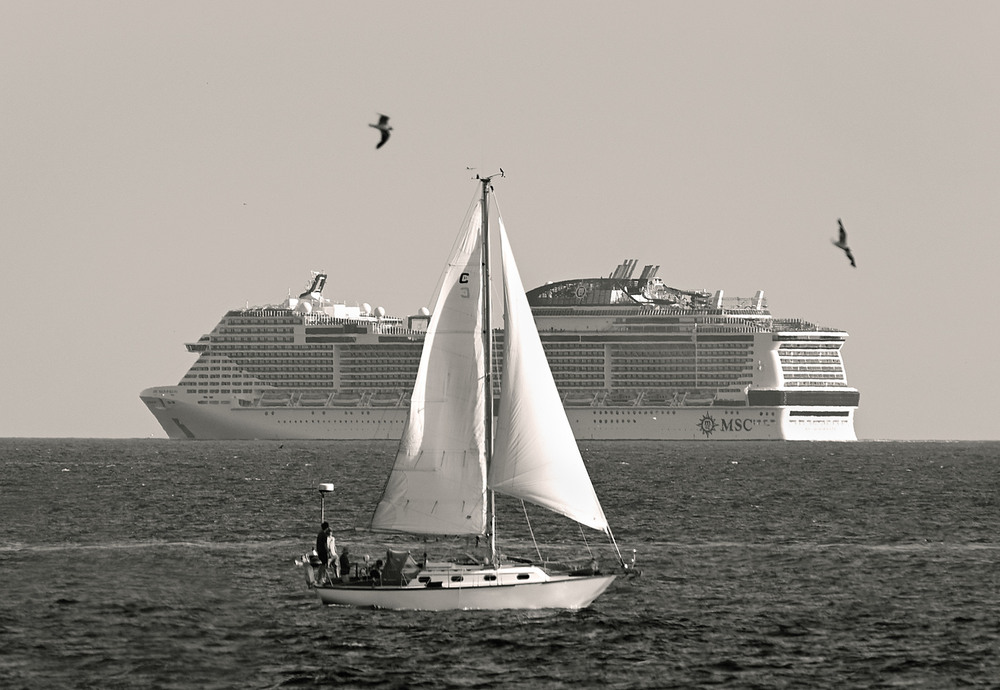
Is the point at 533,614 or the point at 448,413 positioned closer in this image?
the point at 533,614

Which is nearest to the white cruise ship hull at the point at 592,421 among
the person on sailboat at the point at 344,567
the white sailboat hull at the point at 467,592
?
the person on sailboat at the point at 344,567

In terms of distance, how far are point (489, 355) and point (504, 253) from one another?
1.95 metres

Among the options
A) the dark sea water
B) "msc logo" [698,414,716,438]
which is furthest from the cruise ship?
the dark sea water

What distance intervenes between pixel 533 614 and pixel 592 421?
12838 cm

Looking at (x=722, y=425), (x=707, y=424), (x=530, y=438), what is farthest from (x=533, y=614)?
(x=722, y=425)

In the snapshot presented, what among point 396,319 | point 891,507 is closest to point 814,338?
point 396,319

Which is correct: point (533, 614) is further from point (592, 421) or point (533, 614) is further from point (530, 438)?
point (592, 421)

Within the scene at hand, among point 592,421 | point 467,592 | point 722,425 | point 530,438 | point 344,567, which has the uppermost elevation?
point 592,421

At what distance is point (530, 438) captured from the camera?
35.6 m

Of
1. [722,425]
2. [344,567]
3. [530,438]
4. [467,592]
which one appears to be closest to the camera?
[467,592]

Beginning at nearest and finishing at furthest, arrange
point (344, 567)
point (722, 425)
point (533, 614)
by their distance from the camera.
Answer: point (533, 614) → point (344, 567) → point (722, 425)

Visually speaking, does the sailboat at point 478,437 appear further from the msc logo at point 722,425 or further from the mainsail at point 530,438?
the msc logo at point 722,425

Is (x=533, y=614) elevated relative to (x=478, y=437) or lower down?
lower down

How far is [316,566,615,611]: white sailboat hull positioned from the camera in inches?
1352
